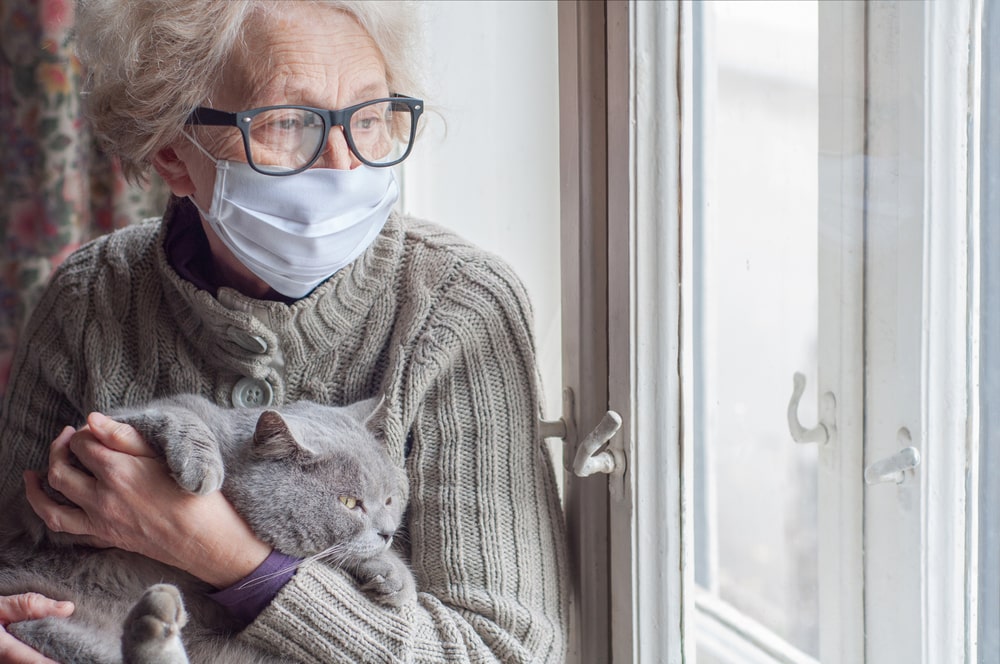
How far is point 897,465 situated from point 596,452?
1.17ft

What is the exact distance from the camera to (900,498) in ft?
2.99

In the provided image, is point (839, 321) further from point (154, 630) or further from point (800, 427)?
point (154, 630)

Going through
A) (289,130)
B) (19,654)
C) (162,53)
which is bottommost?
(19,654)

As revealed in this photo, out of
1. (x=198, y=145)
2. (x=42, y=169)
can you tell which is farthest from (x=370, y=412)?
(x=42, y=169)

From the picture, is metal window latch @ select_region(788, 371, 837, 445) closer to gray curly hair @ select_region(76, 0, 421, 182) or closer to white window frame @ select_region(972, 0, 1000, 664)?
white window frame @ select_region(972, 0, 1000, 664)

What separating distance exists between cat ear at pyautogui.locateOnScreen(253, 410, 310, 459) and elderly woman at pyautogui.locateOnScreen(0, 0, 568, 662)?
0.25 ft

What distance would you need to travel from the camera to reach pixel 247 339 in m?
1.04

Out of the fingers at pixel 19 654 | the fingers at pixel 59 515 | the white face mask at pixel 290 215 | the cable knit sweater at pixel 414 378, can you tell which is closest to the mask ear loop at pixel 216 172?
the white face mask at pixel 290 215

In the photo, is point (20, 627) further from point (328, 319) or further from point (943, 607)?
point (943, 607)

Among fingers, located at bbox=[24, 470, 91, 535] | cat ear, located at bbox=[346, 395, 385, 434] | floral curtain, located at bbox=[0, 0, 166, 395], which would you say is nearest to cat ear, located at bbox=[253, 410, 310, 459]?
cat ear, located at bbox=[346, 395, 385, 434]

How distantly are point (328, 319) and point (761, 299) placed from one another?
655 mm

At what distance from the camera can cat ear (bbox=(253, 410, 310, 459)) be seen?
887mm

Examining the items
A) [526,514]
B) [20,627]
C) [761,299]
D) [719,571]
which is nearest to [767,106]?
[761,299]

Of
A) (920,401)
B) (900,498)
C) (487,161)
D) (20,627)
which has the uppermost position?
(487,161)
